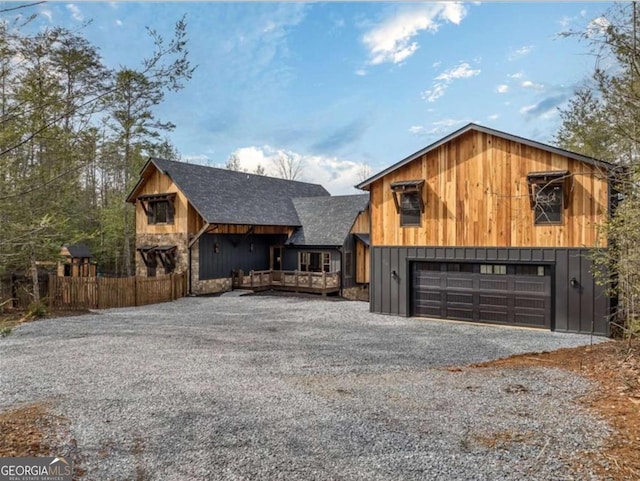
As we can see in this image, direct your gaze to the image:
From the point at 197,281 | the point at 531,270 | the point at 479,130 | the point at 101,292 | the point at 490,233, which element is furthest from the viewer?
the point at 197,281

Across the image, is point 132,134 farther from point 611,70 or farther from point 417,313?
point 611,70

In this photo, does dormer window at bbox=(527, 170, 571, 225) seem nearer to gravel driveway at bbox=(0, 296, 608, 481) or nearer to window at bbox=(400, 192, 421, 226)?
gravel driveway at bbox=(0, 296, 608, 481)

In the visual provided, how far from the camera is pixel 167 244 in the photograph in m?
20.0

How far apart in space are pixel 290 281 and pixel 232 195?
5449mm

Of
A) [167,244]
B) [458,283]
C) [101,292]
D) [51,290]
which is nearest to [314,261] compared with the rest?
[167,244]

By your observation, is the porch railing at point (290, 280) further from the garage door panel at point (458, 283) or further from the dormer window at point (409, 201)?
the garage door panel at point (458, 283)

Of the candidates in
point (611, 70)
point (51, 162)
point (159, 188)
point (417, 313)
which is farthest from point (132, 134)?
point (611, 70)

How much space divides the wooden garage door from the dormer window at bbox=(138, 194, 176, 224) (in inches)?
489

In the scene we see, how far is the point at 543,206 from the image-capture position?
11453 millimetres

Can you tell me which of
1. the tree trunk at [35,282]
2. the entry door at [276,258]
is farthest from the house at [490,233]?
the tree trunk at [35,282]

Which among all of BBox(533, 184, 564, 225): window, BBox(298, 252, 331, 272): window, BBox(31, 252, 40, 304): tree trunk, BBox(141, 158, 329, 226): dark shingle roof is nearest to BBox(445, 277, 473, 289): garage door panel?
BBox(533, 184, 564, 225): window

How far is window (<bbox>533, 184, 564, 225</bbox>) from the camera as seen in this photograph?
1130cm

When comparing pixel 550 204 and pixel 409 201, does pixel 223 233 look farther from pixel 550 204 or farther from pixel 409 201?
pixel 550 204

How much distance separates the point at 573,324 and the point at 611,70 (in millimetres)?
6789
